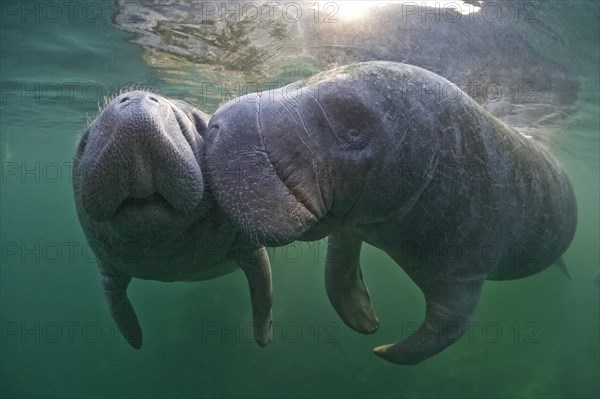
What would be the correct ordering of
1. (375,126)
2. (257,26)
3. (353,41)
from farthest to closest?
(257,26) < (353,41) < (375,126)

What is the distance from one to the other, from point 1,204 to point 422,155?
73.6 meters

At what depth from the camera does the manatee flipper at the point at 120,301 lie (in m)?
3.79

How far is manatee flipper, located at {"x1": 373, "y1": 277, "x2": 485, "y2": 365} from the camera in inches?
142

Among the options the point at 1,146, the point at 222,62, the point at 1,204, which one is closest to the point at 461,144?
the point at 222,62

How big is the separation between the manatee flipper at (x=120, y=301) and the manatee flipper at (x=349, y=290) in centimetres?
187

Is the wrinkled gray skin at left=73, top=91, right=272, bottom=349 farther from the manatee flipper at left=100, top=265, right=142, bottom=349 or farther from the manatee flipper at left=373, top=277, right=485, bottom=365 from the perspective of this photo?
the manatee flipper at left=373, top=277, right=485, bottom=365

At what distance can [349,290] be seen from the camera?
5.02 m

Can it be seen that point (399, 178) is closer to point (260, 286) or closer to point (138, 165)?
point (138, 165)

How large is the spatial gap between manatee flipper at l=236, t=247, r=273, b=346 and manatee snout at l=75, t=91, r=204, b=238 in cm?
116

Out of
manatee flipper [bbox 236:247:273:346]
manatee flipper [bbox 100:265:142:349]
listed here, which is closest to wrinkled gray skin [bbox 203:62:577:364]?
manatee flipper [bbox 236:247:273:346]

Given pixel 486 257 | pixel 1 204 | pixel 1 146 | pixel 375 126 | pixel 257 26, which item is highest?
pixel 375 126

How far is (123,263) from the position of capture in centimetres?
294

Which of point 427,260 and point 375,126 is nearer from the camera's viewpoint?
point 375,126

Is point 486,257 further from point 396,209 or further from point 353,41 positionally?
point 353,41
